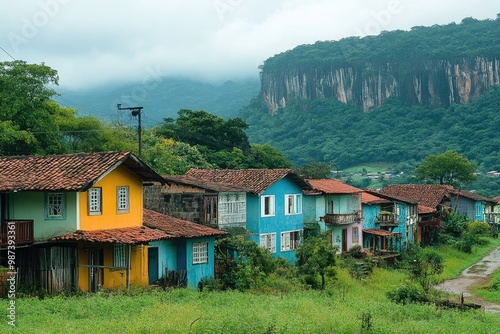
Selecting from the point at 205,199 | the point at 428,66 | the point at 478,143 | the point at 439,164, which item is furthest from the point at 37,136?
the point at 428,66

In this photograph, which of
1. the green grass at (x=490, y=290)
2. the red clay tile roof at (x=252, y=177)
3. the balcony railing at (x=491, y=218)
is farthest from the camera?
the balcony railing at (x=491, y=218)

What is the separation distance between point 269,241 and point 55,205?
17.6 meters

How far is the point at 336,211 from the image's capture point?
53125mm

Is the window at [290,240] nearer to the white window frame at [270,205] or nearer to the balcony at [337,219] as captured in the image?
the white window frame at [270,205]

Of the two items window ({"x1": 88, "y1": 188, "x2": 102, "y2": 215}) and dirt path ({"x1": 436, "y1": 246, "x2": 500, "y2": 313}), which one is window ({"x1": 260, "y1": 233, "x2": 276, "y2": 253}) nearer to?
dirt path ({"x1": 436, "y1": 246, "x2": 500, "y2": 313})

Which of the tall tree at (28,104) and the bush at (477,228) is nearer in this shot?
the tall tree at (28,104)

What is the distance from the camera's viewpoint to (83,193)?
29.4 m

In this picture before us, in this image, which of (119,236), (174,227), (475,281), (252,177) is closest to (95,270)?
(119,236)

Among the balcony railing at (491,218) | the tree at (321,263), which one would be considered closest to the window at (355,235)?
the tree at (321,263)

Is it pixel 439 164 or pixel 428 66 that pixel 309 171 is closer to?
pixel 439 164

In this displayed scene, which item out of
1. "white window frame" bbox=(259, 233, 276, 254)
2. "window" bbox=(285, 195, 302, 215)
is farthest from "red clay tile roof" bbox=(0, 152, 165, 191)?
"window" bbox=(285, 195, 302, 215)

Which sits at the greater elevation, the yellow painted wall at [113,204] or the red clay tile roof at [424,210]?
the yellow painted wall at [113,204]

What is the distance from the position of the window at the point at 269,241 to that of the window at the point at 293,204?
7.64 feet

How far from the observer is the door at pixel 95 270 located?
97.8 ft
